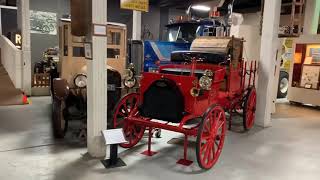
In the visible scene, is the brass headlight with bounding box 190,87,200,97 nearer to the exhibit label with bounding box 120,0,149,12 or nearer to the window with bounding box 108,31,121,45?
the window with bounding box 108,31,121,45

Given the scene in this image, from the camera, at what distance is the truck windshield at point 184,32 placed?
7.87m

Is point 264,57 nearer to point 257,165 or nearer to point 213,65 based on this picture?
point 213,65

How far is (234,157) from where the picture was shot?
14.1 ft

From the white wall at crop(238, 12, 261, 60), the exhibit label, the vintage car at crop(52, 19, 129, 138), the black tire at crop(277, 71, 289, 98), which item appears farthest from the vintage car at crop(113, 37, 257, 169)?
the black tire at crop(277, 71, 289, 98)

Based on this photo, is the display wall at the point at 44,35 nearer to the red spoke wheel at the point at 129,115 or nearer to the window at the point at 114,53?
the window at the point at 114,53

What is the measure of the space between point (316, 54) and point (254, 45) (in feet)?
7.58

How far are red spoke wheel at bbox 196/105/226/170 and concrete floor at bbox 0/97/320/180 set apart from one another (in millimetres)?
133

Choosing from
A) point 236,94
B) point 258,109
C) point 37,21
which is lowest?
point 258,109

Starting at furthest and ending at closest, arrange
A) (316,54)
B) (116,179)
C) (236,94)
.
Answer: (316,54) < (236,94) < (116,179)

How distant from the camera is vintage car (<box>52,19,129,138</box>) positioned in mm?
4723

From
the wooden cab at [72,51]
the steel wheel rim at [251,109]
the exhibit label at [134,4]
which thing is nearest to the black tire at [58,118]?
the wooden cab at [72,51]

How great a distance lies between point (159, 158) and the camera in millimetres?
4125

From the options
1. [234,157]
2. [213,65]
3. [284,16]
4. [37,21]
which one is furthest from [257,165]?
[37,21]

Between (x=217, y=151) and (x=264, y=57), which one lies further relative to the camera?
(x=264, y=57)
